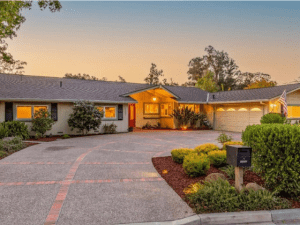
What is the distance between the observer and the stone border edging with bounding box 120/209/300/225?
342 centimetres

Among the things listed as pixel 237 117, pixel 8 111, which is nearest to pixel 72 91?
pixel 8 111

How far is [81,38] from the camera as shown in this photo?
18.0 metres

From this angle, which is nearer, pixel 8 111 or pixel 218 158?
pixel 218 158

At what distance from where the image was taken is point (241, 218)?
11.6 ft

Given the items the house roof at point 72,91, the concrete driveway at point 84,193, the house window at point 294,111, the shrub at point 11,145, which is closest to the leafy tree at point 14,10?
the house roof at point 72,91

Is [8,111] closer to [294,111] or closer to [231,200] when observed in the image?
[231,200]

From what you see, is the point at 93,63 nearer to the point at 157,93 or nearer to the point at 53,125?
the point at 157,93

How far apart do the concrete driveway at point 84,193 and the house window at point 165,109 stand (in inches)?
503

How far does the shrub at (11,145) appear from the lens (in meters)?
9.14

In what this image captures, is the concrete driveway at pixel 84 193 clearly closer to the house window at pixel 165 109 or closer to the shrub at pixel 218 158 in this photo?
the shrub at pixel 218 158

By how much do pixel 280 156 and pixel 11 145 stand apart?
388 inches

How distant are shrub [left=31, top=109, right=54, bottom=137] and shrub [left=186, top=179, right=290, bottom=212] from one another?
456 inches

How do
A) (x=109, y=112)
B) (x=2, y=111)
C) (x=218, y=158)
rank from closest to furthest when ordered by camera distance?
(x=218, y=158), (x=2, y=111), (x=109, y=112)

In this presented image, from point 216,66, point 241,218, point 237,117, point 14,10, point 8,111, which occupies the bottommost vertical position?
point 241,218
